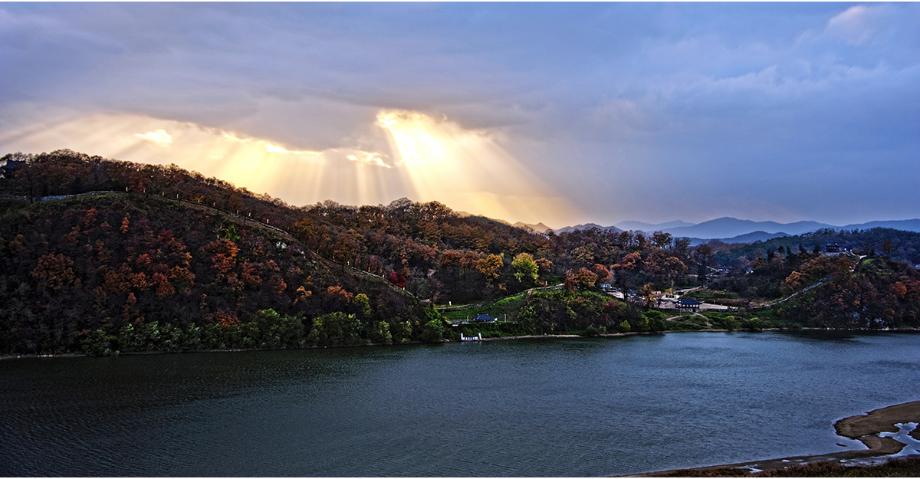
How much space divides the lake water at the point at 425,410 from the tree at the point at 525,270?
23.0 meters

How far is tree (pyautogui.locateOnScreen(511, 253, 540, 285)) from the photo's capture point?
72938mm

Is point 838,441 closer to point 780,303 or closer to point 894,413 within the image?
point 894,413

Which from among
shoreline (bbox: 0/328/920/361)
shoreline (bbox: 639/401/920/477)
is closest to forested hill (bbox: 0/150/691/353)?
shoreline (bbox: 0/328/920/361)

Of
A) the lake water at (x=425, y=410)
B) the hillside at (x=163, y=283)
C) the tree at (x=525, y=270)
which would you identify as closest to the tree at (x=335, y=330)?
the hillside at (x=163, y=283)

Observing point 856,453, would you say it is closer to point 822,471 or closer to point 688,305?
point 822,471

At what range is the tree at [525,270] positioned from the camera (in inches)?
2872

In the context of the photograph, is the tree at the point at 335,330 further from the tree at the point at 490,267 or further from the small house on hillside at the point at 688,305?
the small house on hillside at the point at 688,305

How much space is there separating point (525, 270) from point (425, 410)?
43.5 m

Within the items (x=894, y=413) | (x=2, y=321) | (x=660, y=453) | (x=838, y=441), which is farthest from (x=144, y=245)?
(x=894, y=413)

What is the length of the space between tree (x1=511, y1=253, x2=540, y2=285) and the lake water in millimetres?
23003

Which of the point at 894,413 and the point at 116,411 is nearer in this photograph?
the point at 116,411

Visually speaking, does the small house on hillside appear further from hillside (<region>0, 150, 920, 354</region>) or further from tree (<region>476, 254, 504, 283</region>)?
tree (<region>476, 254, 504, 283</region>)

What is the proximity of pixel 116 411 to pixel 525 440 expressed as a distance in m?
21.4

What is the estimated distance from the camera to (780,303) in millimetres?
75250
